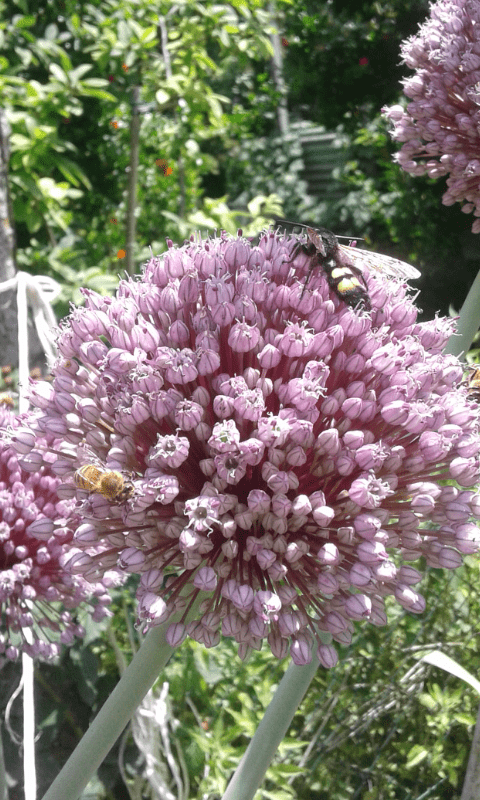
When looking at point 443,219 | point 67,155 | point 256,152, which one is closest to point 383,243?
point 443,219

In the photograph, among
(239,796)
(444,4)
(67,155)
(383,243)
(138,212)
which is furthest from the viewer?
(383,243)

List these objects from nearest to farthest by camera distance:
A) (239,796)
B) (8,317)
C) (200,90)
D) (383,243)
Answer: (239,796) → (8,317) → (200,90) → (383,243)

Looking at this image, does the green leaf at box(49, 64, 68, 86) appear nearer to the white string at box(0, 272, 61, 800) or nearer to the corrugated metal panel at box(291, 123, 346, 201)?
the white string at box(0, 272, 61, 800)

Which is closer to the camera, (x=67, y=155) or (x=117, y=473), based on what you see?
(x=117, y=473)

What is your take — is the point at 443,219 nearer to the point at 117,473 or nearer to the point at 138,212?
the point at 138,212

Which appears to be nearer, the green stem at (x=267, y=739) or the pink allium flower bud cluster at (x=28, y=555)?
the green stem at (x=267, y=739)

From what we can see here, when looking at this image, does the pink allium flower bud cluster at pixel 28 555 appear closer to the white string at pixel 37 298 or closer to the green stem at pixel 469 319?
the white string at pixel 37 298

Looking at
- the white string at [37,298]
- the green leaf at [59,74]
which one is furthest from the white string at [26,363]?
the green leaf at [59,74]
